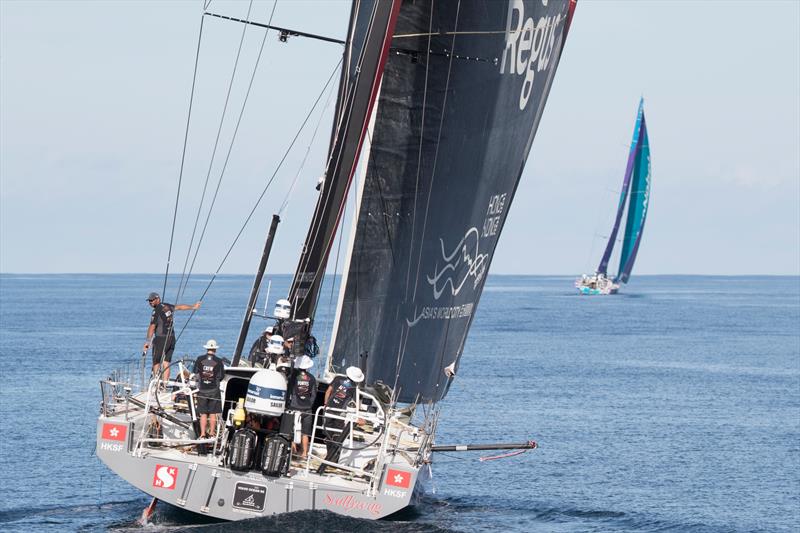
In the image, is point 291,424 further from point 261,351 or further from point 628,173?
point 628,173

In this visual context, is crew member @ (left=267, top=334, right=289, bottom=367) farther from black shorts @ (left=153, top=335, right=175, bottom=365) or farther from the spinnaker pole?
black shorts @ (left=153, top=335, right=175, bottom=365)

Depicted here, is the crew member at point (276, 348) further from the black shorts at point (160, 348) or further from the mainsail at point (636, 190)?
the mainsail at point (636, 190)

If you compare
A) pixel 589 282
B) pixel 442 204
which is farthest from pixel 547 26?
pixel 589 282

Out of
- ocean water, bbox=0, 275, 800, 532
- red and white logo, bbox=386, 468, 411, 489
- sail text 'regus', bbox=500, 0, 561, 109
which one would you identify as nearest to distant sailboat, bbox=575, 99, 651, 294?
ocean water, bbox=0, 275, 800, 532

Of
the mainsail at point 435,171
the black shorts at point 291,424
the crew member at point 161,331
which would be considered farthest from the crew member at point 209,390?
the mainsail at point 435,171

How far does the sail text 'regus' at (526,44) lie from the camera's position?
74.5 feet

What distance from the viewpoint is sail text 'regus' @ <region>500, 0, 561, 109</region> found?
22.7 m

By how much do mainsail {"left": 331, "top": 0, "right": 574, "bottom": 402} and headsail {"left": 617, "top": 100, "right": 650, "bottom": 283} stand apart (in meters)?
98.9

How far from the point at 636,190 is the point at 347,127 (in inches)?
4324

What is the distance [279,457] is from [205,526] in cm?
171

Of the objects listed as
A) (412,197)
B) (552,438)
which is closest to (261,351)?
(412,197)

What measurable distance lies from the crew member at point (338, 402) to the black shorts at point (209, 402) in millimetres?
1635

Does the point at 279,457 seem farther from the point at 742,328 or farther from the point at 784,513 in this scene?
the point at 742,328

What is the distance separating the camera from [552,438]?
35.5 meters
